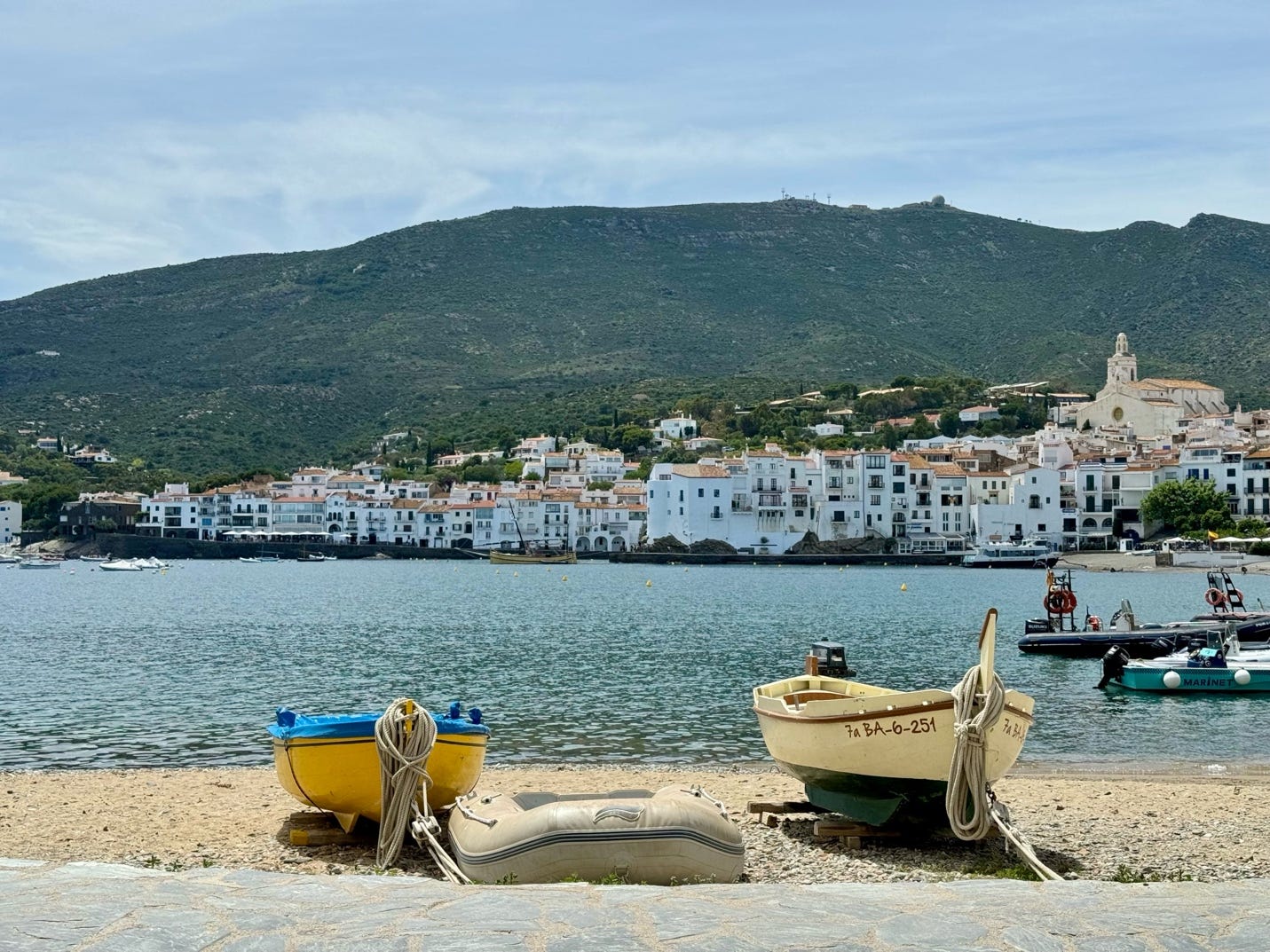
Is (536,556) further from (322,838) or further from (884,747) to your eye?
(884,747)

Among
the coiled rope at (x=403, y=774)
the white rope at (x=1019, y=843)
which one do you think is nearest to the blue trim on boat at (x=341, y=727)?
the coiled rope at (x=403, y=774)

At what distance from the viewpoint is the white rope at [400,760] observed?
37.7 feet

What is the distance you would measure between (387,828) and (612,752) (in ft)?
26.8

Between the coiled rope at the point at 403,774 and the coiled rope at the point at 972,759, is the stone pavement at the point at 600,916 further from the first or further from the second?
the coiled rope at the point at 403,774

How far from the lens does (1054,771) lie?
17.9 metres

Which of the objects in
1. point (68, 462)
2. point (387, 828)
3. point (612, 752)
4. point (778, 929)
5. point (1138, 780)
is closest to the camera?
point (778, 929)

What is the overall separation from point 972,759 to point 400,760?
4.56 m

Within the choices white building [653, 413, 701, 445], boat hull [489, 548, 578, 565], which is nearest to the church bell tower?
white building [653, 413, 701, 445]

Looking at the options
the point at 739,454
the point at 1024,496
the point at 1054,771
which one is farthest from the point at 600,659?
the point at 739,454

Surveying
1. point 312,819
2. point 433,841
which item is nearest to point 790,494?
point 312,819

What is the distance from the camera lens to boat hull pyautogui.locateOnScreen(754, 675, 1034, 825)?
11.6m

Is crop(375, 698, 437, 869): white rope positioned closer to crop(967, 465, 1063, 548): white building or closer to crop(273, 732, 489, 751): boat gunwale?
crop(273, 732, 489, 751): boat gunwale

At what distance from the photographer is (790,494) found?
110 metres

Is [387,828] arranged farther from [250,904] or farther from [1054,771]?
[1054,771]
